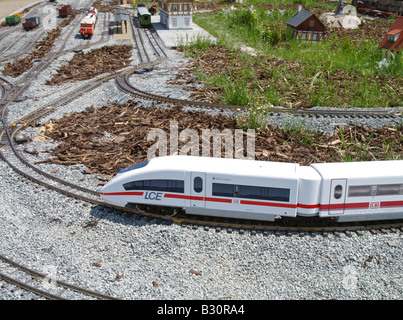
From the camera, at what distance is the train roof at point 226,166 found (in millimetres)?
10734

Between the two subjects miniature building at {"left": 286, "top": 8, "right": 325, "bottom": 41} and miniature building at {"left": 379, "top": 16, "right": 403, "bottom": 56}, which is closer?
miniature building at {"left": 379, "top": 16, "right": 403, "bottom": 56}

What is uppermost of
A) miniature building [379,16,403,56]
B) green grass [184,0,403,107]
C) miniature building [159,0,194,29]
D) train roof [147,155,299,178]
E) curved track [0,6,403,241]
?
miniature building [159,0,194,29]

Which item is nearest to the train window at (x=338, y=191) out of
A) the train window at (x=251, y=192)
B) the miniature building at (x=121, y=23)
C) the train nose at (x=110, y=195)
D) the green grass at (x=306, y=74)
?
the train window at (x=251, y=192)

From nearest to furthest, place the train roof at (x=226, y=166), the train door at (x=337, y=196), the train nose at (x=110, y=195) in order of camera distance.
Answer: the train door at (x=337, y=196), the train roof at (x=226, y=166), the train nose at (x=110, y=195)

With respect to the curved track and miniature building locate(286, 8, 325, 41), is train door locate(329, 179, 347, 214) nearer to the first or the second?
the curved track

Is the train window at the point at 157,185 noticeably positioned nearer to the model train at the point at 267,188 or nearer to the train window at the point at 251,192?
the model train at the point at 267,188

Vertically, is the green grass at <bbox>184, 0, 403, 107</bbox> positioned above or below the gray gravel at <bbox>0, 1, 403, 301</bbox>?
above

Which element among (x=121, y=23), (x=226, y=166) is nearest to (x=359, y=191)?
(x=226, y=166)

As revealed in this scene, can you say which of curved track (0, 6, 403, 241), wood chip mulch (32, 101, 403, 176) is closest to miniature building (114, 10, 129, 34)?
curved track (0, 6, 403, 241)

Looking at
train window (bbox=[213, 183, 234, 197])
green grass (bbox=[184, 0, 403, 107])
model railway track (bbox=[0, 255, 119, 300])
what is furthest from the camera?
green grass (bbox=[184, 0, 403, 107])

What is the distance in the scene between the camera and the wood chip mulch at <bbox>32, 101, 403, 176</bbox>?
14703mm

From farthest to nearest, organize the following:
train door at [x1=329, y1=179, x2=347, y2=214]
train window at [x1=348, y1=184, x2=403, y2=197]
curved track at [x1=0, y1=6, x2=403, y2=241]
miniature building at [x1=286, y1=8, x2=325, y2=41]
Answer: miniature building at [x1=286, y1=8, x2=325, y2=41]
curved track at [x1=0, y1=6, x2=403, y2=241]
train window at [x1=348, y1=184, x2=403, y2=197]
train door at [x1=329, y1=179, x2=347, y2=214]

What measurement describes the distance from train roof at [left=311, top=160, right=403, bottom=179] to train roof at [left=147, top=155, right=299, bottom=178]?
0.86 meters

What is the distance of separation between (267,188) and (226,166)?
133 centimetres
